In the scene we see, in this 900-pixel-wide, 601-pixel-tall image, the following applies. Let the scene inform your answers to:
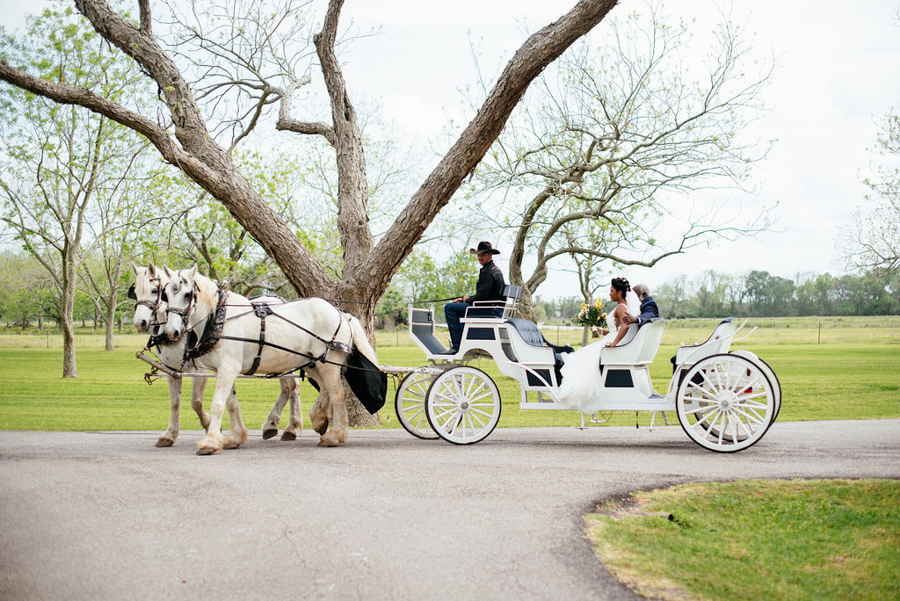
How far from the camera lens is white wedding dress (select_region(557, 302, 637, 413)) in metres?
8.88

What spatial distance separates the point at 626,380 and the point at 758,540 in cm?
359

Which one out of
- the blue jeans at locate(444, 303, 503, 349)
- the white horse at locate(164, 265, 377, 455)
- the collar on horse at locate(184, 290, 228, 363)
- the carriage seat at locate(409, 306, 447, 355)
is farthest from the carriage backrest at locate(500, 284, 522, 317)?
the collar on horse at locate(184, 290, 228, 363)

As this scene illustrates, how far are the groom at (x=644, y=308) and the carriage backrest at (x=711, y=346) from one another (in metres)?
0.53

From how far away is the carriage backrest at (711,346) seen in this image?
29.8 feet

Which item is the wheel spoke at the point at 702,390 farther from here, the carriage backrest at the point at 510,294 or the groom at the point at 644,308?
the carriage backrest at the point at 510,294

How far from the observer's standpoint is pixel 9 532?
17.6 feet

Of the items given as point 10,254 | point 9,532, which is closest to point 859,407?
point 9,532

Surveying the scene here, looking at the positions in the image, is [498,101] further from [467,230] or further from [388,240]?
[467,230]

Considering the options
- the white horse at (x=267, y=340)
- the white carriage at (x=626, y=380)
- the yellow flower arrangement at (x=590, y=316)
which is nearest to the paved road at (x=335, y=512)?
the white carriage at (x=626, y=380)

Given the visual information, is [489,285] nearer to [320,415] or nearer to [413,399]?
[413,399]

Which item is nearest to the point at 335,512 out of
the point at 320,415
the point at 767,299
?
the point at 320,415

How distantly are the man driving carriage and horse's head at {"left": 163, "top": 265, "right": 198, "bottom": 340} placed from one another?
2.97 metres

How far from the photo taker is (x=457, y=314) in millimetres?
9742

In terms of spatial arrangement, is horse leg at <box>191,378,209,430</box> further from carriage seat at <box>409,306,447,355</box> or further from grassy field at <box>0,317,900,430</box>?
grassy field at <box>0,317,900,430</box>
